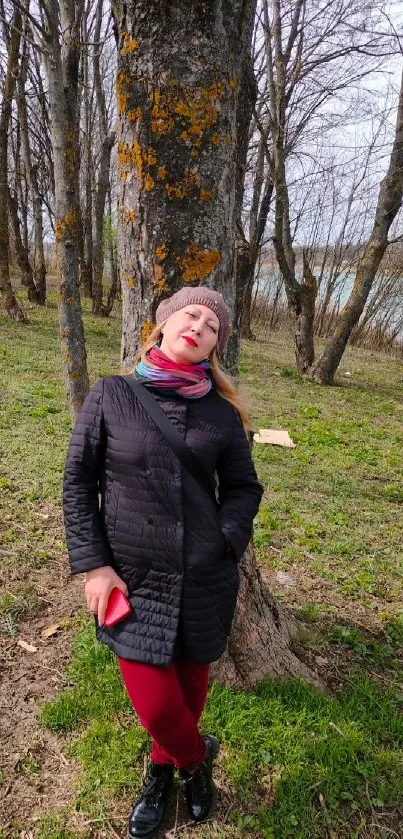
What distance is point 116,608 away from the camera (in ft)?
5.36

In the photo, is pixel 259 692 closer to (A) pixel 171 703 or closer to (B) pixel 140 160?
(A) pixel 171 703

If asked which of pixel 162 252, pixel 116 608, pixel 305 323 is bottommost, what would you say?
pixel 305 323

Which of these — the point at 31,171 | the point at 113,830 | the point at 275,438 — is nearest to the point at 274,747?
Answer: the point at 113,830

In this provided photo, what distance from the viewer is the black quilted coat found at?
160 cm

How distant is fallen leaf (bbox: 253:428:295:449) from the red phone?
15.1 ft

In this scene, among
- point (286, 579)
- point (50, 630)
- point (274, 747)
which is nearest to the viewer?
point (274, 747)

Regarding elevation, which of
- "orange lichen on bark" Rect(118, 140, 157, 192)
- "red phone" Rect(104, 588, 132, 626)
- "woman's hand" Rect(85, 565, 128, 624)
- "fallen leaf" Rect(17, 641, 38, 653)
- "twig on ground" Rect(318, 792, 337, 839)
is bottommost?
"fallen leaf" Rect(17, 641, 38, 653)

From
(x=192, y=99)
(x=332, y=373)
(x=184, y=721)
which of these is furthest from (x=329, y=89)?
(x=184, y=721)

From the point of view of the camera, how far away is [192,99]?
175cm

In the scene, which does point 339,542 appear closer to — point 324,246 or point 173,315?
point 173,315

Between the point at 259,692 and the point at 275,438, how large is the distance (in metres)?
4.06

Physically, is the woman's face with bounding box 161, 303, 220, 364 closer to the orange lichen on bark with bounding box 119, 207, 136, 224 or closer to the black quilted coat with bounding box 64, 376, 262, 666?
the black quilted coat with bounding box 64, 376, 262, 666

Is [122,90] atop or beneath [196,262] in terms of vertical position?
atop

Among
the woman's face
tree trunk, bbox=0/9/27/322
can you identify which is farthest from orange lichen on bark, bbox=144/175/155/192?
tree trunk, bbox=0/9/27/322
